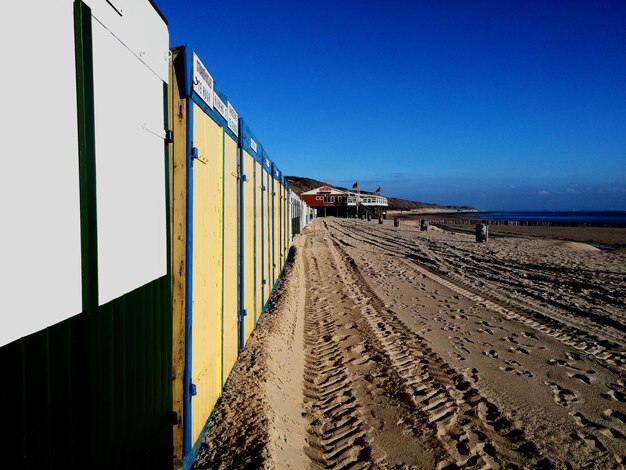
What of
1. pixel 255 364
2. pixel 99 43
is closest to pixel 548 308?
pixel 255 364

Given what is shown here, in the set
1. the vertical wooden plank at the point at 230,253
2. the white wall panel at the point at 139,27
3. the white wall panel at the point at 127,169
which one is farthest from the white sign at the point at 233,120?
the white wall panel at the point at 127,169

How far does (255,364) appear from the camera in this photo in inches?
177

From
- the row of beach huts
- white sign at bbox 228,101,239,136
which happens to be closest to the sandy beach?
the row of beach huts

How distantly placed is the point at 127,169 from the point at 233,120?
230 cm

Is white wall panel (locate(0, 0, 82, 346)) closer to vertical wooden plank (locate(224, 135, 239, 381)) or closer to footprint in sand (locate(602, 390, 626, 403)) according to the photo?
vertical wooden plank (locate(224, 135, 239, 381))

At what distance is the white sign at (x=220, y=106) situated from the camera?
10.6ft

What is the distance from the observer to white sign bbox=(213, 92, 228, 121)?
323 centimetres

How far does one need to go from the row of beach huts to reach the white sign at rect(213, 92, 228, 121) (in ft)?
0.13

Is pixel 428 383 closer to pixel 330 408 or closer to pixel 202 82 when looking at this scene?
pixel 330 408

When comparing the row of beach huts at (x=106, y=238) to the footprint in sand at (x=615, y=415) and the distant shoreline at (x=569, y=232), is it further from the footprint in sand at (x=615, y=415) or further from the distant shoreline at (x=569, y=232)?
the distant shoreline at (x=569, y=232)

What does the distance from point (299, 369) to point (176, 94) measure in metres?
3.44

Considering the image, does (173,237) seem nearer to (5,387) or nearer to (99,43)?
(99,43)

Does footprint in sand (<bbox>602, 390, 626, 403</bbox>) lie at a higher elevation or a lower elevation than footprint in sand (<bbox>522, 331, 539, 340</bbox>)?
lower

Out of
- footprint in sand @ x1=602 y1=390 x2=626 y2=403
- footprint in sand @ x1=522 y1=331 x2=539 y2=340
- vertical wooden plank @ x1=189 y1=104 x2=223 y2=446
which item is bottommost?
footprint in sand @ x1=602 y1=390 x2=626 y2=403
